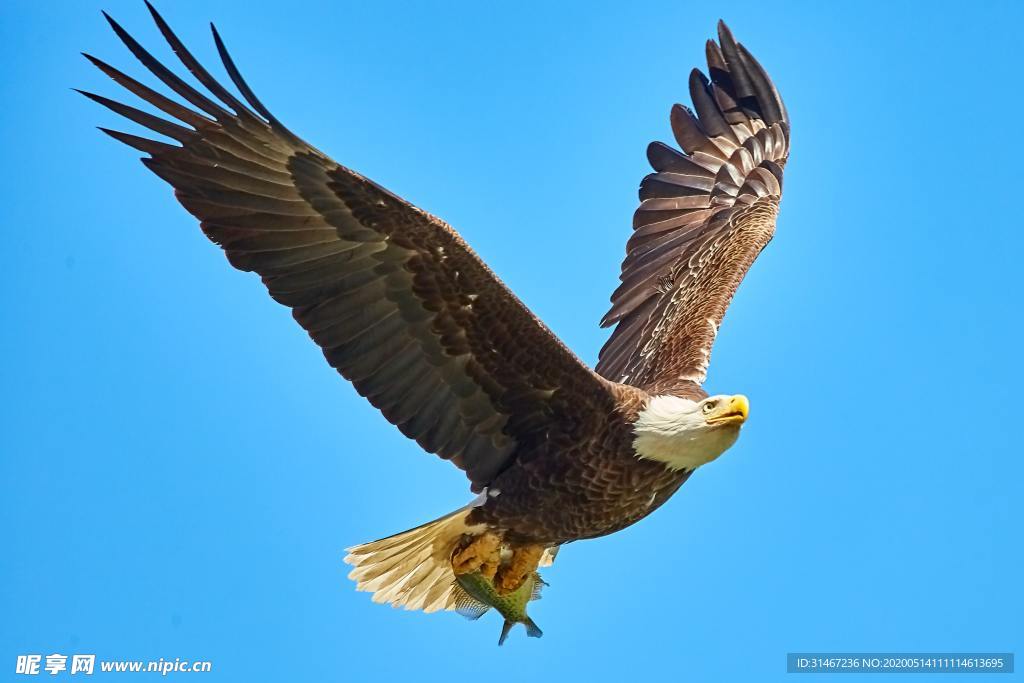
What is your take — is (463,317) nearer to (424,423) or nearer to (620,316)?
(424,423)

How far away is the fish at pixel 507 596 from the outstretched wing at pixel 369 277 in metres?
0.92

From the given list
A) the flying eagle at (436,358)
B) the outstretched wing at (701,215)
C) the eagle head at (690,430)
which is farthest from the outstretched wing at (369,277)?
the outstretched wing at (701,215)

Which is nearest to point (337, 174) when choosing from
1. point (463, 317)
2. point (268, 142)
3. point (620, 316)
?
point (268, 142)

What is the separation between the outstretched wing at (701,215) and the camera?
940 centimetres

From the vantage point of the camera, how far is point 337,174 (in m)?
7.33

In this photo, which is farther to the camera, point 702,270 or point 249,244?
point 702,270

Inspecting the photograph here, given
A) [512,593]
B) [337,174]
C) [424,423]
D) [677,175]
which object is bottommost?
[512,593]

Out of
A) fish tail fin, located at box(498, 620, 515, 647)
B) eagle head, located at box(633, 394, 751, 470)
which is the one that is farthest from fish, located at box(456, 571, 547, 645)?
eagle head, located at box(633, 394, 751, 470)

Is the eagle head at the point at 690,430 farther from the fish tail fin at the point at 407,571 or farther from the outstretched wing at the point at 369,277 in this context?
the fish tail fin at the point at 407,571

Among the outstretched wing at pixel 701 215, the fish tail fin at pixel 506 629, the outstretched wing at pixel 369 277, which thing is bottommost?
the fish tail fin at pixel 506 629

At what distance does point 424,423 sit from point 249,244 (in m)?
1.30

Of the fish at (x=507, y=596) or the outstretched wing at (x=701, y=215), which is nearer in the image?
the fish at (x=507, y=596)

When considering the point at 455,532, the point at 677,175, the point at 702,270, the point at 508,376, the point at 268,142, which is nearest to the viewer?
the point at 268,142

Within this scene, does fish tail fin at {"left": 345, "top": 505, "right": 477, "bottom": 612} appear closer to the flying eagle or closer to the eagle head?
the flying eagle
